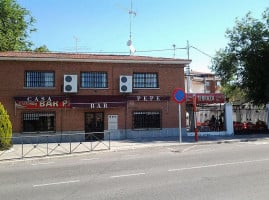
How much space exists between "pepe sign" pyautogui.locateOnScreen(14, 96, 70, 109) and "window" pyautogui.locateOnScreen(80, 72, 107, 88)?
185 cm

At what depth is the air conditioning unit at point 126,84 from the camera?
26734mm

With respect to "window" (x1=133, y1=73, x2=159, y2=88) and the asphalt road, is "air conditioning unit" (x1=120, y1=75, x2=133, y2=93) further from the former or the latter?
the asphalt road

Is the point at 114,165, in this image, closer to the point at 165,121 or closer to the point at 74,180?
the point at 74,180

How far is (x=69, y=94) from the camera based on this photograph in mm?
26000

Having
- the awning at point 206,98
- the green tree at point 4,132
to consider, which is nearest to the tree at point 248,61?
the awning at point 206,98

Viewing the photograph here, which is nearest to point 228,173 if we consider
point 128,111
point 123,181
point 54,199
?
point 123,181

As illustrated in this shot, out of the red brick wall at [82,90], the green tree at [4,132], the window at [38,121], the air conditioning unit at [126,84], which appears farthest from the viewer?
the air conditioning unit at [126,84]

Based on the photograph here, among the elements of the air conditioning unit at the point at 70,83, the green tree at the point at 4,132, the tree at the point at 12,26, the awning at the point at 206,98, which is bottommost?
the green tree at the point at 4,132

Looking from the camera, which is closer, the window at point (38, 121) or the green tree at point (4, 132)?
the green tree at point (4, 132)

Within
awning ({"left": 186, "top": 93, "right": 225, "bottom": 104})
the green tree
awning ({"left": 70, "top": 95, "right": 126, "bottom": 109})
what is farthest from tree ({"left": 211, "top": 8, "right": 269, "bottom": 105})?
the green tree

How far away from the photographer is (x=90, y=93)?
2650 centimetres

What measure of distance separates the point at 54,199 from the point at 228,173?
5.46m

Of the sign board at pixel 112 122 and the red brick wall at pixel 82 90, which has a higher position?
the red brick wall at pixel 82 90

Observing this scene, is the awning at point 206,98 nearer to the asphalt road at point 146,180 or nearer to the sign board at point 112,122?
the sign board at point 112,122
